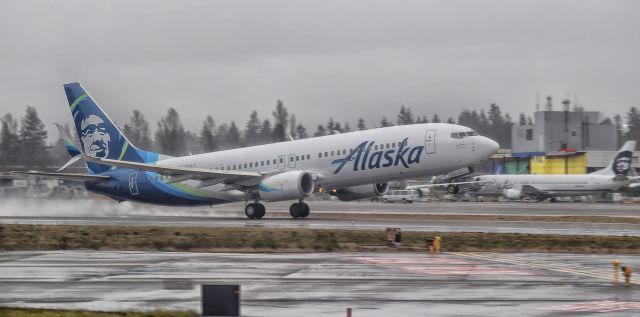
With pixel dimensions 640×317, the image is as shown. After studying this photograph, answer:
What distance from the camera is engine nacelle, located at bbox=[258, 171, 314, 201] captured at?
48.5m

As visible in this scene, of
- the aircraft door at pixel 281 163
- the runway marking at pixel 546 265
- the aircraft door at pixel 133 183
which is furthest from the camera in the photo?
the aircraft door at pixel 133 183

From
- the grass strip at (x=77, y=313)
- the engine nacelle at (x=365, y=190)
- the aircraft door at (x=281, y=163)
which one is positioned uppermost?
the aircraft door at (x=281, y=163)

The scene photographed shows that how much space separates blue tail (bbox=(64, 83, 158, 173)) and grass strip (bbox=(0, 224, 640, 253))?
676 inches

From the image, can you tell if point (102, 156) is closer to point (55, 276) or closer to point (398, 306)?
point (55, 276)

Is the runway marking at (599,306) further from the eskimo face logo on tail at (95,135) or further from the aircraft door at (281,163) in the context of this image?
the eskimo face logo on tail at (95,135)

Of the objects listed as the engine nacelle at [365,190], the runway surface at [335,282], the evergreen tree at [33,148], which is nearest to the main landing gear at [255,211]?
the engine nacelle at [365,190]

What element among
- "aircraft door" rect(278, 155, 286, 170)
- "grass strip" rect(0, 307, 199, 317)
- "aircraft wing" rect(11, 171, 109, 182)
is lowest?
"grass strip" rect(0, 307, 199, 317)

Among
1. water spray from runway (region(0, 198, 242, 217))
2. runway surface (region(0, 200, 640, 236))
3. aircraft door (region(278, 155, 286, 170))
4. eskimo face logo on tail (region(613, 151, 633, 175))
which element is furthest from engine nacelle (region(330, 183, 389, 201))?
eskimo face logo on tail (region(613, 151, 633, 175))

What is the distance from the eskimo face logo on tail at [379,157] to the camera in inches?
1880

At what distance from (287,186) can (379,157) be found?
534 centimetres

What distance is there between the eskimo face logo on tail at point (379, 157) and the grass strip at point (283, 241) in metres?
9.49

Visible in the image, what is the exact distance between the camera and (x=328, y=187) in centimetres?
5106

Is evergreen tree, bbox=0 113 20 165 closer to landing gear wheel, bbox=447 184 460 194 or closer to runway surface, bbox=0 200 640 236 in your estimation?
runway surface, bbox=0 200 640 236

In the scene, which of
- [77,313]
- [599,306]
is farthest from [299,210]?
[77,313]
